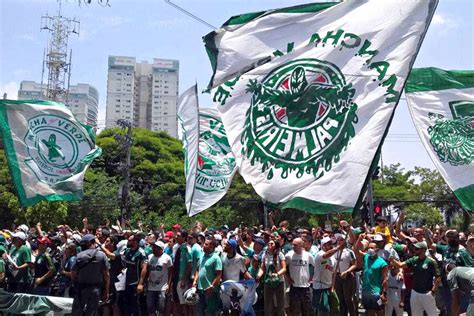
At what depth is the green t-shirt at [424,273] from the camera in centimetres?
898

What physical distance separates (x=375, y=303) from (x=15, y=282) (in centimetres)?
663

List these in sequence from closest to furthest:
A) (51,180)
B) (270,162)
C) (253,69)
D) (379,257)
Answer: (270,162), (253,69), (379,257), (51,180)

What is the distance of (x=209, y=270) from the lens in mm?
9492

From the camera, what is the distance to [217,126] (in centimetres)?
1526

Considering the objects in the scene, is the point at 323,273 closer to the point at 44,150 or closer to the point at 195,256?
the point at 195,256

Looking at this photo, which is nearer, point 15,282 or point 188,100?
point 15,282

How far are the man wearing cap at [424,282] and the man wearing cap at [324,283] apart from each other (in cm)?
136

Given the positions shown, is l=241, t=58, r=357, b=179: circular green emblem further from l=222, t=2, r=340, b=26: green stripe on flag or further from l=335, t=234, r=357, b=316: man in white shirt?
l=335, t=234, r=357, b=316: man in white shirt

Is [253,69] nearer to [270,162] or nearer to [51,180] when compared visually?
[270,162]

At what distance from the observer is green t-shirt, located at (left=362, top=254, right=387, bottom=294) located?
30.5 feet

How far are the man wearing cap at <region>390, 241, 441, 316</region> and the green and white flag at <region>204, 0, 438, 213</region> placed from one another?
332 centimetres

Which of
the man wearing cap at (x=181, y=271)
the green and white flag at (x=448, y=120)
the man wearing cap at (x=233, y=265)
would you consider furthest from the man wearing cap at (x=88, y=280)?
the green and white flag at (x=448, y=120)

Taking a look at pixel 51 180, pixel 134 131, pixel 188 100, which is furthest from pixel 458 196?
pixel 134 131

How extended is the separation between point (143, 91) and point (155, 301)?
406ft
